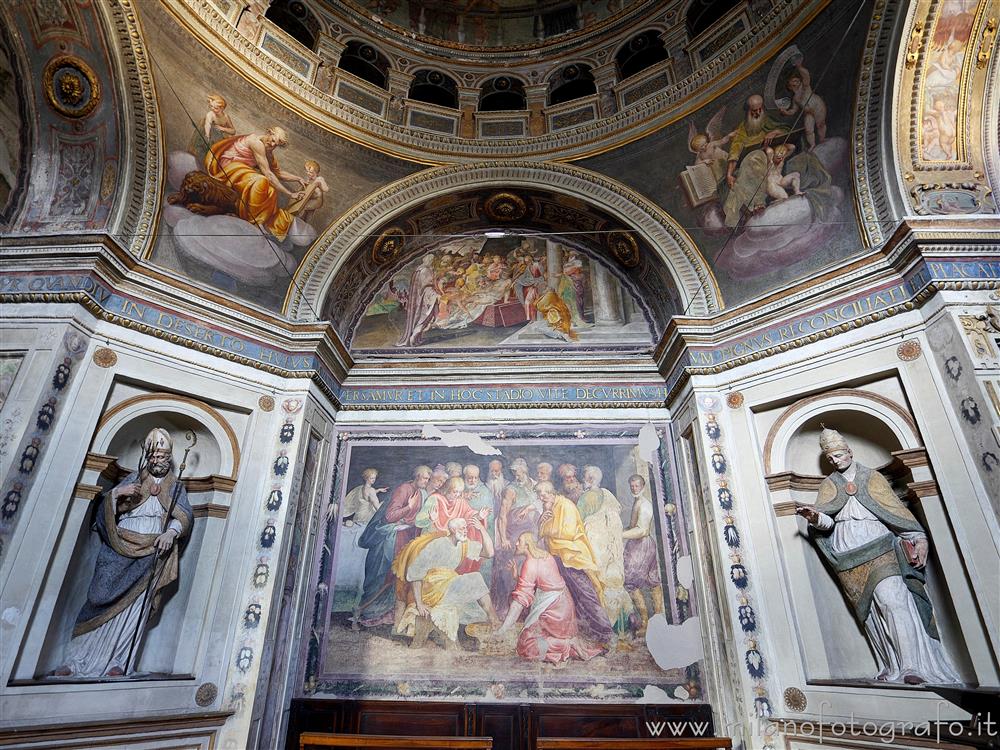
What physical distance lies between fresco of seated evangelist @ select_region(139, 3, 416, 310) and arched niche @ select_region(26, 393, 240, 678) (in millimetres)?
1933

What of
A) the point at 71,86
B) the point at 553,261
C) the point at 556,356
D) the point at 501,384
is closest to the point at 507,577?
the point at 501,384

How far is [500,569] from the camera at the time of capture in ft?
25.2

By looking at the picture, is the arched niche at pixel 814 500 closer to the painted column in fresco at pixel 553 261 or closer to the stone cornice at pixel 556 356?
the stone cornice at pixel 556 356

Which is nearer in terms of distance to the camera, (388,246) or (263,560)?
(263,560)

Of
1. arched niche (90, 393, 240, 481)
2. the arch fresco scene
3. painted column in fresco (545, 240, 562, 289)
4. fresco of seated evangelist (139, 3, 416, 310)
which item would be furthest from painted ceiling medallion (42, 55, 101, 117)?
painted column in fresco (545, 240, 562, 289)

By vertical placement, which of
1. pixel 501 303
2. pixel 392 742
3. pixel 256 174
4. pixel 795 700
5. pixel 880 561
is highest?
pixel 256 174

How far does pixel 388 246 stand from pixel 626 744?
7.77m

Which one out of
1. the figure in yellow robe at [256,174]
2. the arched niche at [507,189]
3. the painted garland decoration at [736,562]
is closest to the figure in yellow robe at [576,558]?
the painted garland decoration at [736,562]

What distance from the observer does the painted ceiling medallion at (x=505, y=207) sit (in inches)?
385

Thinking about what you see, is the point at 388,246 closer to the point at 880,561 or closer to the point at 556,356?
the point at 556,356

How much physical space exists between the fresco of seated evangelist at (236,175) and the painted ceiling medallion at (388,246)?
763 mm

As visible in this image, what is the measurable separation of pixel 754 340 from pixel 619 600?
3810mm

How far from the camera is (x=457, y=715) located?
22.2 feet

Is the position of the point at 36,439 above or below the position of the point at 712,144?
below
